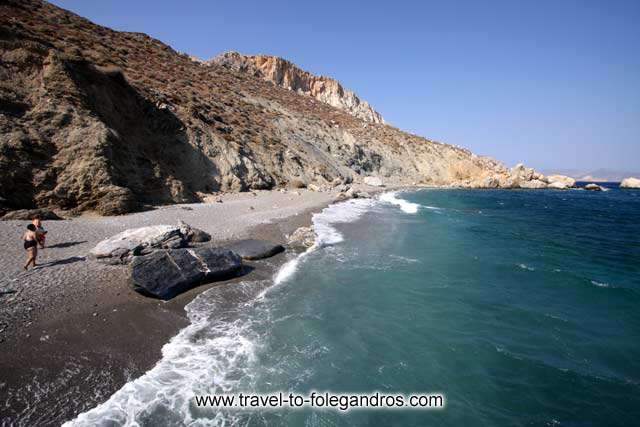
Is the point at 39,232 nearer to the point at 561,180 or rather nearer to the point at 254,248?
the point at 254,248

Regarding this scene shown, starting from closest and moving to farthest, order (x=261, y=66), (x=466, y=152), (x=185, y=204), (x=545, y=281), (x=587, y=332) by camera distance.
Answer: (x=587, y=332)
(x=545, y=281)
(x=185, y=204)
(x=466, y=152)
(x=261, y=66)

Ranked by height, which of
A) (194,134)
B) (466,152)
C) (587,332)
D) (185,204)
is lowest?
(587,332)

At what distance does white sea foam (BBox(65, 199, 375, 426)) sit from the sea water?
3 centimetres

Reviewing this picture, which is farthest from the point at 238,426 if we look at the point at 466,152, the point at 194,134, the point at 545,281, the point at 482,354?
the point at 466,152

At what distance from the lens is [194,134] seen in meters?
25.8

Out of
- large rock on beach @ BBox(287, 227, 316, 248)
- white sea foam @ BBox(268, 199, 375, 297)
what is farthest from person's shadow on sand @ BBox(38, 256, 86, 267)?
large rock on beach @ BBox(287, 227, 316, 248)

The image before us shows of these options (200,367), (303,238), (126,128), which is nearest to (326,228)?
(303,238)

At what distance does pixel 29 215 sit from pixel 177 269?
798cm

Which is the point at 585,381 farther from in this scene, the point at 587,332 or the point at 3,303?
the point at 3,303

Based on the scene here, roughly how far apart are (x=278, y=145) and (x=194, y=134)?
13548 mm

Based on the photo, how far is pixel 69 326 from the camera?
21.5 ft

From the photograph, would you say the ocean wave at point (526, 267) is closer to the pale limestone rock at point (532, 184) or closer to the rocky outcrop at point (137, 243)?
the rocky outcrop at point (137, 243)

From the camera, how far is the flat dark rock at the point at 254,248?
12016 millimetres

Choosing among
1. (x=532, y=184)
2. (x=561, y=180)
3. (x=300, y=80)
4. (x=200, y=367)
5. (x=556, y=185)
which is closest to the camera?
(x=200, y=367)
